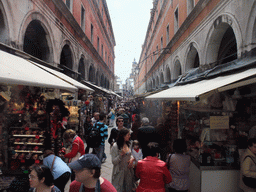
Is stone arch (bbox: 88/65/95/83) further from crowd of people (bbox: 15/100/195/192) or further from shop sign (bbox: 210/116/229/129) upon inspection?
shop sign (bbox: 210/116/229/129)

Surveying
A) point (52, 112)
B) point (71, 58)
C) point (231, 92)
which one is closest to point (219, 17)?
point (231, 92)

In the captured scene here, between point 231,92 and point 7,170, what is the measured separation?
6111 millimetres

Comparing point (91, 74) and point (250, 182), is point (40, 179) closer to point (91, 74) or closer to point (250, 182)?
point (250, 182)

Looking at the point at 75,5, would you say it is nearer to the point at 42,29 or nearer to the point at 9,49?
the point at 42,29

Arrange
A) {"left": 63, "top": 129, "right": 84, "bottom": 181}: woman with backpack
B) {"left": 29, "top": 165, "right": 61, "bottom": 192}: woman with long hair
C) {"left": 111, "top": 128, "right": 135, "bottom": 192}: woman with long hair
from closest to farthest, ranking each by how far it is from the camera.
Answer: {"left": 29, "top": 165, "right": 61, "bottom": 192}: woman with long hair → {"left": 111, "top": 128, "right": 135, "bottom": 192}: woman with long hair → {"left": 63, "top": 129, "right": 84, "bottom": 181}: woman with backpack

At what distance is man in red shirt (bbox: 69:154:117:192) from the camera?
6.01ft

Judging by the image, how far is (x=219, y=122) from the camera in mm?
3943

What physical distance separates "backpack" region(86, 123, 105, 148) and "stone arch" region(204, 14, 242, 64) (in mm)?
4598

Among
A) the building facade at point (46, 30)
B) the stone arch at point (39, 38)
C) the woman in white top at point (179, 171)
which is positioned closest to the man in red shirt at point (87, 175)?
the woman in white top at point (179, 171)

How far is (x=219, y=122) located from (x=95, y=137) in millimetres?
3388

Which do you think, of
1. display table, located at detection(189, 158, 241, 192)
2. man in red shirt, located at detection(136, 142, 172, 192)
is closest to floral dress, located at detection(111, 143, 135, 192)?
man in red shirt, located at detection(136, 142, 172, 192)

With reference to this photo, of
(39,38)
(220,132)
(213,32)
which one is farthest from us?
(39,38)

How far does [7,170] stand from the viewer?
14.7 feet

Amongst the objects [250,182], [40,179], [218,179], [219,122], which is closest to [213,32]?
[219,122]
